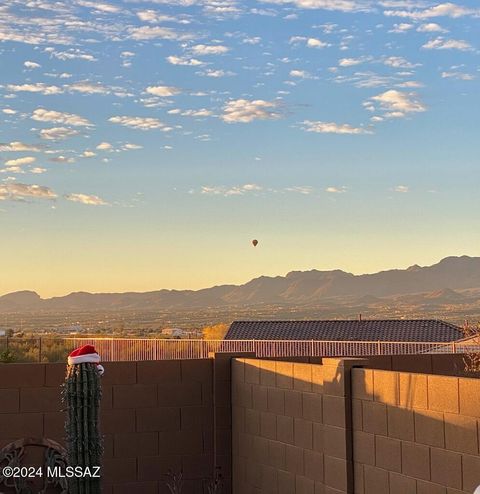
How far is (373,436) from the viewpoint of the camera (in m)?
14.2

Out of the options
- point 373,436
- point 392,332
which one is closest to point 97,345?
point 373,436

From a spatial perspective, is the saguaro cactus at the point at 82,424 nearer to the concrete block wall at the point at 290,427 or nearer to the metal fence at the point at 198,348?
the concrete block wall at the point at 290,427

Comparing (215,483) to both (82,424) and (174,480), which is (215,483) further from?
(82,424)

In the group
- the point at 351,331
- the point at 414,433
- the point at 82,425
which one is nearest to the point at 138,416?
the point at 82,425

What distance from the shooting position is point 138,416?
18.2 meters

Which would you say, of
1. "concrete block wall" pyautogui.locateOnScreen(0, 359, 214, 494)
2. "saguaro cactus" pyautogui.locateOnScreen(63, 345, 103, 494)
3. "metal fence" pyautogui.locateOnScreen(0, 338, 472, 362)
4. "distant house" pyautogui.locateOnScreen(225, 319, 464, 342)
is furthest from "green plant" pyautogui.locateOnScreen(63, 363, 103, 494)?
"distant house" pyautogui.locateOnScreen(225, 319, 464, 342)

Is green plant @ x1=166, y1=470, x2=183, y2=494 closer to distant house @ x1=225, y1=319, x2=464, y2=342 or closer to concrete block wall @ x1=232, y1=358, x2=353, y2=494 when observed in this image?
concrete block wall @ x1=232, y1=358, x2=353, y2=494

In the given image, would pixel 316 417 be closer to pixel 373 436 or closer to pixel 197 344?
pixel 373 436

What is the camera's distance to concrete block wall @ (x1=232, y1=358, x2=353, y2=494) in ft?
49.4

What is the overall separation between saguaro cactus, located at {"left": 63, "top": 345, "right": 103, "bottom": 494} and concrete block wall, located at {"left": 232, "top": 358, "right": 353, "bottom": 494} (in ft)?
10.1

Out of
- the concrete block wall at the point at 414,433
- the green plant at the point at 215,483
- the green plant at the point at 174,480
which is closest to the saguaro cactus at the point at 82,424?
the green plant at the point at 174,480

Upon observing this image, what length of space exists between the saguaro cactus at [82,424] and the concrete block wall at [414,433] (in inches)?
161

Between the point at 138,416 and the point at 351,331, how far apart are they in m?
40.9

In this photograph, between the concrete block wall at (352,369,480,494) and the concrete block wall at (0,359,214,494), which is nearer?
the concrete block wall at (352,369,480,494)
